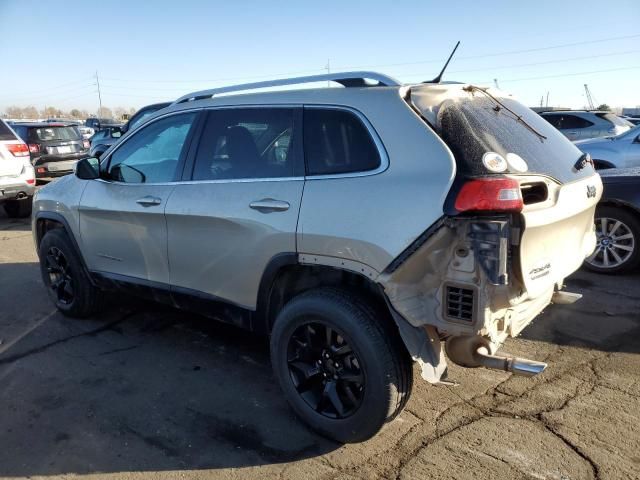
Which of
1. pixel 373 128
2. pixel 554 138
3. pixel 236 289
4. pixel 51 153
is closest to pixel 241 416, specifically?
pixel 236 289

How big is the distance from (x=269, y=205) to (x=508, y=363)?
1538 millimetres

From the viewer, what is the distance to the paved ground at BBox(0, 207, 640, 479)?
2.69 meters

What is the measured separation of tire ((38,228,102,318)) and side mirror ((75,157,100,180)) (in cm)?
72

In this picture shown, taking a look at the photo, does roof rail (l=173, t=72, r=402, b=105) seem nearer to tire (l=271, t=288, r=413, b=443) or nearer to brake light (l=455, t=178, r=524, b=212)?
brake light (l=455, t=178, r=524, b=212)

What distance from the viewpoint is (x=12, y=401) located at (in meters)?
3.35

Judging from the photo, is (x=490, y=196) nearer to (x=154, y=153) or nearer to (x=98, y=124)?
(x=154, y=153)

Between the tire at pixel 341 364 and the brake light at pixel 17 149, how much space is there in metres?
7.81

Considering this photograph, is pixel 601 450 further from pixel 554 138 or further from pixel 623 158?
pixel 623 158

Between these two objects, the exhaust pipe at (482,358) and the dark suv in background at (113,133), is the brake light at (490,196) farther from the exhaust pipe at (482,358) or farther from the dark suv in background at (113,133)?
the dark suv in background at (113,133)

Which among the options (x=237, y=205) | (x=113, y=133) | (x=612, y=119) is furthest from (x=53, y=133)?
(x=612, y=119)

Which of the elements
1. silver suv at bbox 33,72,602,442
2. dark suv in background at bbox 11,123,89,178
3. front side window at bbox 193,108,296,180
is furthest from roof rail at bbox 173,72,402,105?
dark suv in background at bbox 11,123,89,178

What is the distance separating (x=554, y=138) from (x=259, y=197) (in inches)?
72.3

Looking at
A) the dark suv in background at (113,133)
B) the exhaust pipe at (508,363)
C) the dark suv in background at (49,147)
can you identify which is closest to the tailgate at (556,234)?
the exhaust pipe at (508,363)

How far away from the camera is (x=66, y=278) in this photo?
470 centimetres
